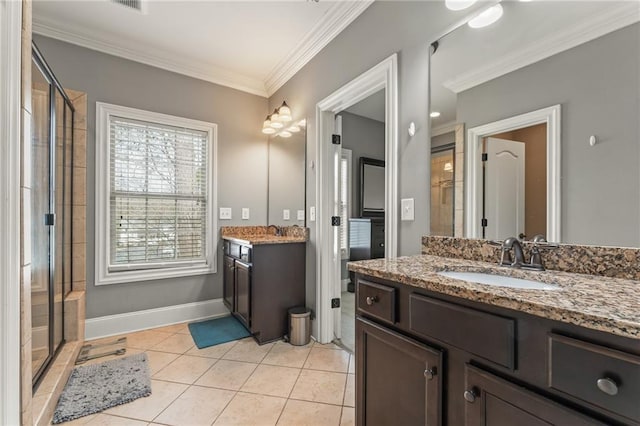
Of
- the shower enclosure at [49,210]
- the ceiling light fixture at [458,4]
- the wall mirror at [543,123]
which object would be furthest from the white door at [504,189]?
the shower enclosure at [49,210]

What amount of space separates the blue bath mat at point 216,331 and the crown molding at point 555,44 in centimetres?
262

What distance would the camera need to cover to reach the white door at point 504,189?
51.0 inches

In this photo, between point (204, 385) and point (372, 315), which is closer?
point (372, 315)

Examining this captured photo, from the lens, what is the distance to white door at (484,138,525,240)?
1.29m

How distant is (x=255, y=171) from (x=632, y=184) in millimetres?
3067

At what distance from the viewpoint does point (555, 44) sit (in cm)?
116

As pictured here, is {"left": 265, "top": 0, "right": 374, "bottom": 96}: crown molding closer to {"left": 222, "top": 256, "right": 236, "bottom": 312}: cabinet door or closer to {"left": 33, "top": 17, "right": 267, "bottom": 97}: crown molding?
{"left": 33, "top": 17, "right": 267, "bottom": 97}: crown molding

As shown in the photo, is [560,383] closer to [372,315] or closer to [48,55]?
→ [372,315]

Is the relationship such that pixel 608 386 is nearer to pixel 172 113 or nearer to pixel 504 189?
pixel 504 189

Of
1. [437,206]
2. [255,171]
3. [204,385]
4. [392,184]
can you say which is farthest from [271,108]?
[204,385]

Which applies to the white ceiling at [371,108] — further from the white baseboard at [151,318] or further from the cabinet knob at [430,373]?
the cabinet knob at [430,373]

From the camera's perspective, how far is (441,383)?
919 mm

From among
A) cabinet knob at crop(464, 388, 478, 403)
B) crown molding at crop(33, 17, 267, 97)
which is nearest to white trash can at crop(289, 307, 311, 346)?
→ cabinet knob at crop(464, 388, 478, 403)

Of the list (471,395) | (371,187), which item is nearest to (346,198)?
(371,187)
